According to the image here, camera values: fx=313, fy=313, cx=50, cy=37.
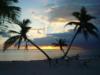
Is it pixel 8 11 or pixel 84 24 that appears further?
pixel 84 24

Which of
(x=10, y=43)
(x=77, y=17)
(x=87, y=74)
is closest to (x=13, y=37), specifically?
(x=10, y=43)

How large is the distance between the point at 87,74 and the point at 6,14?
797 cm

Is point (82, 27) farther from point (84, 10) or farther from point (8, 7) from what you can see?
point (8, 7)

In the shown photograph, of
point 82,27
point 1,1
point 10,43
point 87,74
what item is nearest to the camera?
point 87,74

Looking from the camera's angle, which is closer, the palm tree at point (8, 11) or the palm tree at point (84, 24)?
the palm tree at point (8, 11)

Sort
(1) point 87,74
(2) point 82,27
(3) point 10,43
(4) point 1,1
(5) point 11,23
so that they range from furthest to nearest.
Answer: (2) point 82,27 < (3) point 10,43 < (5) point 11,23 < (4) point 1,1 < (1) point 87,74

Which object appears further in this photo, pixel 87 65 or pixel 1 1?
pixel 87 65

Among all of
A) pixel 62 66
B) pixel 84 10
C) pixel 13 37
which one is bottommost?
pixel 62 66

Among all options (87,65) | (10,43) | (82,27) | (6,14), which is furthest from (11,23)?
(82,27)

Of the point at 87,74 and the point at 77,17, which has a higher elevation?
the point at 77,17

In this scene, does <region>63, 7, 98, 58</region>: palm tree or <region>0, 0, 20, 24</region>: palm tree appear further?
<region>63, 7, 98, 58</region>: palm tree

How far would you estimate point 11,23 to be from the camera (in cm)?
2673

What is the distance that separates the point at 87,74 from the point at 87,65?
208 inches

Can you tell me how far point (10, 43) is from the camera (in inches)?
1262
